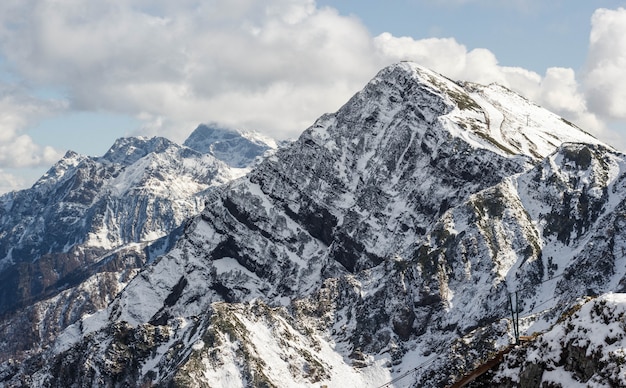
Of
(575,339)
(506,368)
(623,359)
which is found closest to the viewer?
(623,359)

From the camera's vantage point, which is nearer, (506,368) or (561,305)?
(506,368)

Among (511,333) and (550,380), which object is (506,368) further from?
(511,333)

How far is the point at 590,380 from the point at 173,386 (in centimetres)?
17231

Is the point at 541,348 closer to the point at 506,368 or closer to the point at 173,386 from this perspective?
the point at 506,368

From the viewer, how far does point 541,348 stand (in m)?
48.5

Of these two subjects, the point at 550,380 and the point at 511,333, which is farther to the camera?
the point at 511,333

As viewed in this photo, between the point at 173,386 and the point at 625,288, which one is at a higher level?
the point at 625,288

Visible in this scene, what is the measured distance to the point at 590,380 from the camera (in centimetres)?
4338

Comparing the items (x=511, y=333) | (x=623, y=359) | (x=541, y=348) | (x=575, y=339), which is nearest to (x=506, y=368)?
(x=541, y=348)

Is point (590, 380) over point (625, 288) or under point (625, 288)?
under

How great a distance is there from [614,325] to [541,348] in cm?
605

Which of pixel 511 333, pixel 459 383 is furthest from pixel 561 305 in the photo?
pixel 459 383

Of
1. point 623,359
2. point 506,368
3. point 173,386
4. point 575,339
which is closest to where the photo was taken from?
point 623,359

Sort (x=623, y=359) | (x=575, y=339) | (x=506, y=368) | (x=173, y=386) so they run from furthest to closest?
(x=173, y=386) < (x=506, y=368) < (x=575, y=339) < (x=623, y=359)
